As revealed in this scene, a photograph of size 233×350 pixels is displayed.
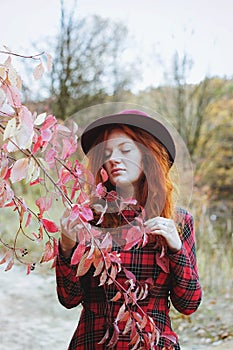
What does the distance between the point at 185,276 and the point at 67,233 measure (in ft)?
0.64

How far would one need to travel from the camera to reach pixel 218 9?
3.29 m

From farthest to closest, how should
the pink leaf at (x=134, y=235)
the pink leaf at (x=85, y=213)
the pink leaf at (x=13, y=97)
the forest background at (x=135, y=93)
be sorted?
the forest background at (x=135, y=93), the pink leaf at (x=134, y=235), the pink leaf at (x=85, y=213), the pink leaf at (x=13, y=97)

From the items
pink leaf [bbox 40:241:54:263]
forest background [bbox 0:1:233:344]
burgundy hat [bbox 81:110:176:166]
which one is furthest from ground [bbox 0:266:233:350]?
pink leaf [bbox 40:241:54:263]

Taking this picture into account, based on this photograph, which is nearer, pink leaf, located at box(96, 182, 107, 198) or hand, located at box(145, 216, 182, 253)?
pink leaf, located at box(96, 182, 107, 198)

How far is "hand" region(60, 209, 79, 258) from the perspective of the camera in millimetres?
799

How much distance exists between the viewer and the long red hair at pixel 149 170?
0.90 metres

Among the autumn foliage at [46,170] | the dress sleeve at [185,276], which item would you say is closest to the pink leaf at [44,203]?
the autumn foliage at [46,170]

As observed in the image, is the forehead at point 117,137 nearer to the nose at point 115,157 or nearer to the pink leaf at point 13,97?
the nose at point 115,157

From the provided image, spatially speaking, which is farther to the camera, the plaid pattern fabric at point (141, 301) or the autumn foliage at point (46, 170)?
the plaid pattern fabric at point (141, 301)

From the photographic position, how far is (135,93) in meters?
3.55

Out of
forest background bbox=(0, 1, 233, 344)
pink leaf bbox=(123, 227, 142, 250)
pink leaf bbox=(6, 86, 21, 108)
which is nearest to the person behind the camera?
pink leaf bbox=(6, 86, 21, 108)

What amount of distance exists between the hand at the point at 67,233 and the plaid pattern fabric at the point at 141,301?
0.06 feet

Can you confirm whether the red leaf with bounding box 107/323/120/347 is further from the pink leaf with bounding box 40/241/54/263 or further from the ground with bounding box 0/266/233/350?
the ground with bounding box 0/266/233/350

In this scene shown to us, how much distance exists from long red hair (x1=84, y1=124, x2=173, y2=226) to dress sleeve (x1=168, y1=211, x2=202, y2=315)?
0.18ft
